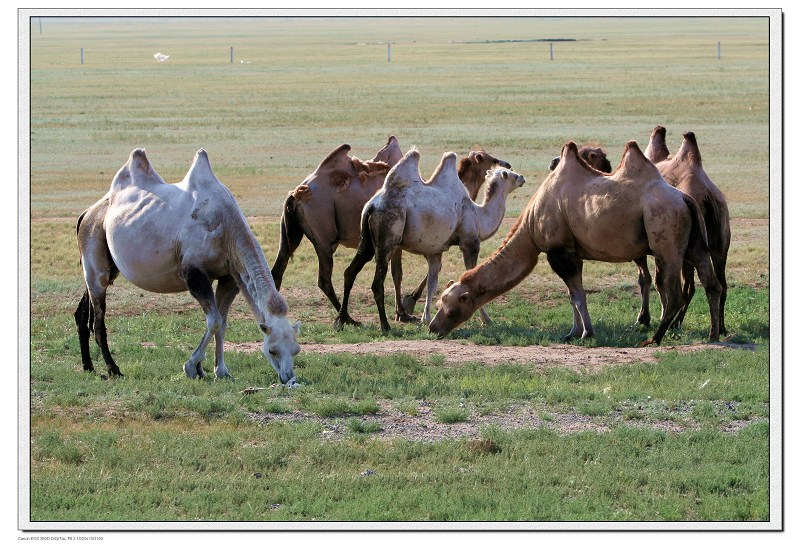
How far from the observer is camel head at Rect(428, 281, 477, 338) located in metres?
15.7

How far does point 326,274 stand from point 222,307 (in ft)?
14.0

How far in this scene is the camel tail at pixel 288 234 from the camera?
17.2 meters

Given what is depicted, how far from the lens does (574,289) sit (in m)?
15.6

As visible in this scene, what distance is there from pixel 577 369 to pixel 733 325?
3.24 m

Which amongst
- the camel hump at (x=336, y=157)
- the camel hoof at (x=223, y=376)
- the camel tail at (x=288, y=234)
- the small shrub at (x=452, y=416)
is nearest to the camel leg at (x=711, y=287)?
the small shrub at (x=452, y=416)

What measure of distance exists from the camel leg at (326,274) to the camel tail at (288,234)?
1.24ft

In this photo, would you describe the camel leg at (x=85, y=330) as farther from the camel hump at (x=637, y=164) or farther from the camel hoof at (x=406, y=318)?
the camel hump at (x=637, y=164)

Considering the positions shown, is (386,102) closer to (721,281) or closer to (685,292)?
(685,292)

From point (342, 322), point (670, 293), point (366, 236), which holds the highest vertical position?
point (366, 236)

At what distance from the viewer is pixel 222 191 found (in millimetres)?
12719

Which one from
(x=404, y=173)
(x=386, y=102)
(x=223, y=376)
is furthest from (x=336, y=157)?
(x=386, y=102)

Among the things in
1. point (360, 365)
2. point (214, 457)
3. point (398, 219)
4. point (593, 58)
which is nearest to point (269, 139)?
point (398, 219)

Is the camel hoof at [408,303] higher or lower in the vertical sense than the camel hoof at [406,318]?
higher

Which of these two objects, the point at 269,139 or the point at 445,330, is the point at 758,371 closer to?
the point at 445,330
